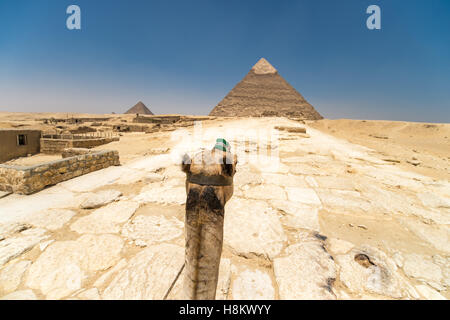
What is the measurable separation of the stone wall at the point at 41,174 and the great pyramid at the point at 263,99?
49.4 meters

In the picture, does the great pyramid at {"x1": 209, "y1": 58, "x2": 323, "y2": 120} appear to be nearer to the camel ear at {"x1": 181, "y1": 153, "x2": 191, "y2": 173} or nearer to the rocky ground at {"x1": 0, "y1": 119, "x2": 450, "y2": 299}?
the rocky ground at {"x1": 0, "y1": 119, "x2": 450, "y2": 299}

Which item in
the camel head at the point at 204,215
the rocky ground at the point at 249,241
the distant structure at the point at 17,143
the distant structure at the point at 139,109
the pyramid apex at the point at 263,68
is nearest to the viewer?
the camel head at the point at 204,215

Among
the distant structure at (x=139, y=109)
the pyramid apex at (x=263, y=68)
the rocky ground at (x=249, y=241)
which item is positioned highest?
the pyramid apex at (x=263, y=68)

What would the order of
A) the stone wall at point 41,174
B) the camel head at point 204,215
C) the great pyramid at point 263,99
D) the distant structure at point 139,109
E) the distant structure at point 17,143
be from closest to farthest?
the camel head at point 204,215 → the stone wall at point 41,174 → the distant structure at point 17,143 → the great pyramid at point 263,99 → the distant structure at point 139,109

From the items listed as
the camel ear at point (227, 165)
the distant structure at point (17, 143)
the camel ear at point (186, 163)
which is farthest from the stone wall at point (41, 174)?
the distant structure at point (17, 143)

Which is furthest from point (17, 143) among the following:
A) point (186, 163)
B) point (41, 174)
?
point (186, 163)

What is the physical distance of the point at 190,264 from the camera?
3.18 ft

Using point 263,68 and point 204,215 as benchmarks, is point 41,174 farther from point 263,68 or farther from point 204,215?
point 263,68

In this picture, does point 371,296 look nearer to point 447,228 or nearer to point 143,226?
point 447,228

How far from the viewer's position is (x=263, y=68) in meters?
62.0

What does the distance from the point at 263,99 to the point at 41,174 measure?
186 feet

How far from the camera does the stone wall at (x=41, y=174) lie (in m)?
3.12

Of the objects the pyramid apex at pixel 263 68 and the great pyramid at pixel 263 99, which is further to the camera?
the pyramid apex at pixel 263 68

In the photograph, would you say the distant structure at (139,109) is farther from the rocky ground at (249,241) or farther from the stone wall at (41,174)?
the rocky ground at (249,241)
